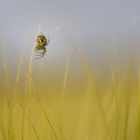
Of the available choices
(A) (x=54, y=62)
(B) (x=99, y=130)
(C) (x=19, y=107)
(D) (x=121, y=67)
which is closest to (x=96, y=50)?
(A) (x=54, y=62)

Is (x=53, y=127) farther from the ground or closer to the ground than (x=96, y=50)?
closer to the ground

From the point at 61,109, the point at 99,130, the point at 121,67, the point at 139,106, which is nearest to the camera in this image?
the point at 139,106

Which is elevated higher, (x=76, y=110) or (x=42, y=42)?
(x=42, y=42)

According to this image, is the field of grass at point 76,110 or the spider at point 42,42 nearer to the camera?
the field of grass at point 76,110

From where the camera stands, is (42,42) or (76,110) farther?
(42,42)

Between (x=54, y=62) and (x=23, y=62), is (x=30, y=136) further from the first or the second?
(x=54, y=62)

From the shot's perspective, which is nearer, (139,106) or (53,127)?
(139,106)

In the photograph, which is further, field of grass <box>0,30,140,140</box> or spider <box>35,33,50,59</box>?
spider <box>35,33,50,59</box>

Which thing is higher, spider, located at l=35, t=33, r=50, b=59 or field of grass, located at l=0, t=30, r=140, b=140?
spider, located at l=35, t=33, r=50, b=59
